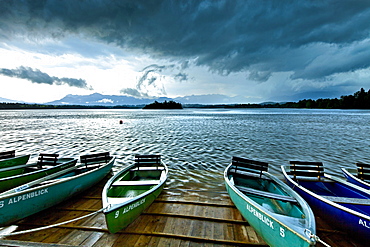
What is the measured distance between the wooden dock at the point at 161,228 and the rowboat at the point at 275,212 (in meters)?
0.75

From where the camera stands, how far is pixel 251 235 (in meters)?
5.23

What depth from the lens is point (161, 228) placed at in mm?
5605

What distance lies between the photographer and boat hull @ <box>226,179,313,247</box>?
376 cm

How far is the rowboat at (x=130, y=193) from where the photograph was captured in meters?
4.97

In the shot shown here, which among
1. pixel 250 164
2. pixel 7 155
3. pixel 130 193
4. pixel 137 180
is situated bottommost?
pixel 137 180

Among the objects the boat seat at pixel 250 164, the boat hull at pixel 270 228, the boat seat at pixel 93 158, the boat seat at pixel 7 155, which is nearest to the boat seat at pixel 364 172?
the boat seat at pixel 250 164

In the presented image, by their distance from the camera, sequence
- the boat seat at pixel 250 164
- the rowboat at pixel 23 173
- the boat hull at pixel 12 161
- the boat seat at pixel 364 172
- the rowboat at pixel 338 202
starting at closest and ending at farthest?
the rowboat at pixel 338 202
the rowboat at pixel 23 173
the boat seat at pixel 250 164
the boat seat at pixel 364 172
the boat hull at pixel 12 161

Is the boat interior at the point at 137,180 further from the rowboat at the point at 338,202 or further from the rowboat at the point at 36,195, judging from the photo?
the rowboat at the point at 338,202

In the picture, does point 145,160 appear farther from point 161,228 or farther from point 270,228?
point 270,228

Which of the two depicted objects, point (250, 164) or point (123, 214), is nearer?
point (123, 214)

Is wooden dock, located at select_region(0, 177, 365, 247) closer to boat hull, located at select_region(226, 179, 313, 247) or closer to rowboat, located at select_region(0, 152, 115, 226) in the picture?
rowboat, located at select_region(0, 152, 115, 226)

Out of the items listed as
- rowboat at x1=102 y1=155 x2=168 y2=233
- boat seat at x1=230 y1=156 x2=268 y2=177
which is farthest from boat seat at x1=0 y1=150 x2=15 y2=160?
boat seat at x1=230 y1=156 x2=268 y2=177

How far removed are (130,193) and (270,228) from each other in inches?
216

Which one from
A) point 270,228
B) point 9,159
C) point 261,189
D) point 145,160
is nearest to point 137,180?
point 145,160
